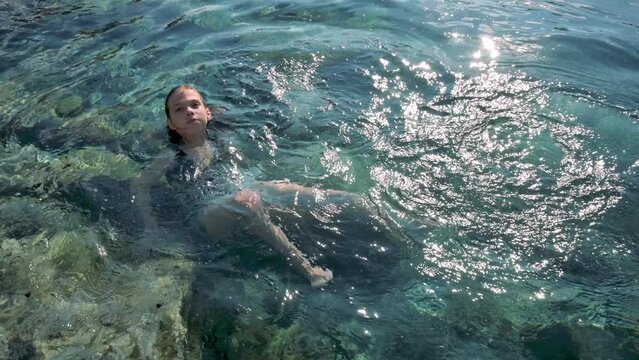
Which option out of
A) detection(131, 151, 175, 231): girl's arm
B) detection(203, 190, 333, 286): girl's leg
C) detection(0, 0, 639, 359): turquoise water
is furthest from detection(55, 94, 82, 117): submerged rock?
detection(203, 190, 333, 286): girl's leg

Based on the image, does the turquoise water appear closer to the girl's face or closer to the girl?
the girl

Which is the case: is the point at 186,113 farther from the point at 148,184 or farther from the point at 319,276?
the point at 319,276

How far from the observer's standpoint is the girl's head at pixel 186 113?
523cm

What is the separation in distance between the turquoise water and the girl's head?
37cm

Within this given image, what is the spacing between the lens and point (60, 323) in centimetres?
360

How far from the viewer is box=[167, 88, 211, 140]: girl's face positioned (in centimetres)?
523

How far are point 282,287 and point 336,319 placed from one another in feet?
1.60

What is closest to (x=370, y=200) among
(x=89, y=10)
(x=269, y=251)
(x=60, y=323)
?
(x=269, y=251)

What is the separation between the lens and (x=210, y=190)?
4887 millimetres

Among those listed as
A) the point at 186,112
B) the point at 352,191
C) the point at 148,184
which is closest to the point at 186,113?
the point at 186,112

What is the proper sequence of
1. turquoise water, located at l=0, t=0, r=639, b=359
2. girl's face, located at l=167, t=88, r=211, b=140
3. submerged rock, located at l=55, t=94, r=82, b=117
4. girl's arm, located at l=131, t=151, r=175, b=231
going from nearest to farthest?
turquoise water, located at l=0, t=0, r=639, b=359 → girl's arm, located at l=131, t=151, r=175, b=231 → girl's face, located at l=167, t=88, r=211, b=140 → submerged rock, located at l=55, t=94, r=82, b=117

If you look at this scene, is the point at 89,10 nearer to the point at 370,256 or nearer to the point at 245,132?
the point at 245,132

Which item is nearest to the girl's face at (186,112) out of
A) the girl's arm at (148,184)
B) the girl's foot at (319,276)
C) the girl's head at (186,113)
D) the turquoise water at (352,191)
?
the girl's head at (186,113)

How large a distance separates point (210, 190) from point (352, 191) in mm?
1271
